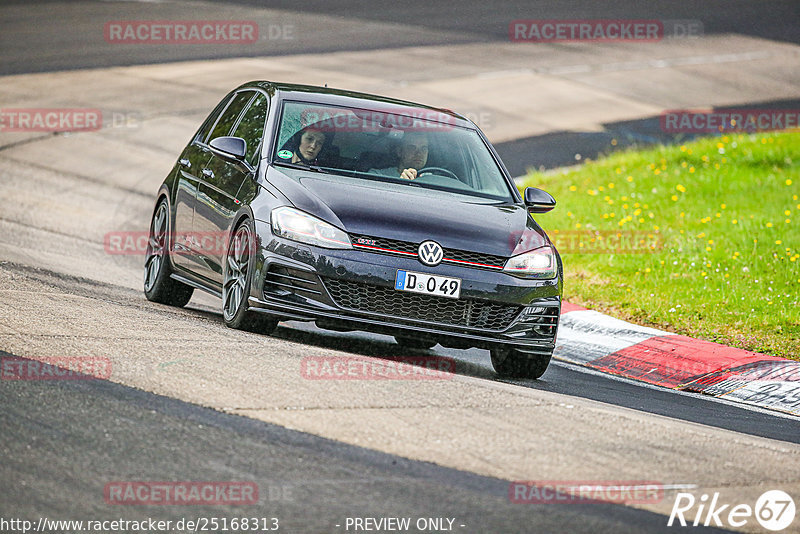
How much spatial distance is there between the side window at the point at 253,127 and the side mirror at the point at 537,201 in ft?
6.35

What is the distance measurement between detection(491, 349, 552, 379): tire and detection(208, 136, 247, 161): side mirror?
2184 millimetres

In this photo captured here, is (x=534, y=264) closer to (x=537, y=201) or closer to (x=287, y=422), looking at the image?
(x=537, y=201)

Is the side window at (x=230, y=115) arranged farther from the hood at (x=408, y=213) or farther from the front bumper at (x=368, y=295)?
the front bumper at (x=368, y=295)

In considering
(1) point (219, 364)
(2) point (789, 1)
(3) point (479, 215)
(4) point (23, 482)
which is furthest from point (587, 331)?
(2) point (789, 1)

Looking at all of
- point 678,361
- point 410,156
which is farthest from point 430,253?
point 678,361

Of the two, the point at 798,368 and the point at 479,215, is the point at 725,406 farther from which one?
the point at 479,215

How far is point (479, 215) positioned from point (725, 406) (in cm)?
210

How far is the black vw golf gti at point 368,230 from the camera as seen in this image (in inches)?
312

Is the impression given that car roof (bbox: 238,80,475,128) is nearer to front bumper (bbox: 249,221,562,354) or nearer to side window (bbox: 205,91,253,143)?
side window (bbox: 205,91,253,143)

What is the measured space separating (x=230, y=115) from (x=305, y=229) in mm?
2491

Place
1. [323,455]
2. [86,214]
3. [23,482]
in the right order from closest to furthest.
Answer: [23,482], [323,455], [86,214]

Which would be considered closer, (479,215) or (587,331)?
(479,215)

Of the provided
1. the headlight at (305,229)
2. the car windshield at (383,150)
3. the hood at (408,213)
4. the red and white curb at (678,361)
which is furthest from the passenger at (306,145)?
the red and white curb at (678,361)

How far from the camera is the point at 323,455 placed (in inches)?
222
